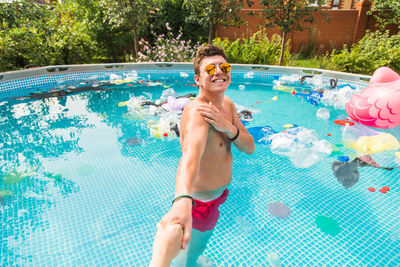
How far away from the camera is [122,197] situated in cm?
333

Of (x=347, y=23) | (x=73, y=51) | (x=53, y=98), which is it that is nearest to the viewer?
(x=53, y=98)

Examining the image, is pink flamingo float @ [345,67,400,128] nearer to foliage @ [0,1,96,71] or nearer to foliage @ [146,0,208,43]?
foliage @ [0,1,96,71]

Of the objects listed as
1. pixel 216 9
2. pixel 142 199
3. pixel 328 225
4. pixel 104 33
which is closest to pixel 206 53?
pixel 142 199

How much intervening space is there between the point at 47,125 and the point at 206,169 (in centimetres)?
490

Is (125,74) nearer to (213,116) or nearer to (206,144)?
(206,144)

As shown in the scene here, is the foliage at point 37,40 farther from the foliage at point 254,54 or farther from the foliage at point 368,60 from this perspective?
the foliage at point 368,60

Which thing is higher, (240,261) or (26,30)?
(26,30)

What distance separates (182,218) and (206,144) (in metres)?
0.71

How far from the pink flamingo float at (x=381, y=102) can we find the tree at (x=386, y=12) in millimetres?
10574

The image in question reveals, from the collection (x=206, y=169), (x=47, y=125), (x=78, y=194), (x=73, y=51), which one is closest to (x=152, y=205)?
(x=78, y=194)

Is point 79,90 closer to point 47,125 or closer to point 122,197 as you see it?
point 47,125

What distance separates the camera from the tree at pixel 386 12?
11.1m

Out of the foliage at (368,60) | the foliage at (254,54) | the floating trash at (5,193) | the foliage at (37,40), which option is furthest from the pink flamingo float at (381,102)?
the foliage at (37,40)

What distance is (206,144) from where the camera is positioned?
1.61 meters
